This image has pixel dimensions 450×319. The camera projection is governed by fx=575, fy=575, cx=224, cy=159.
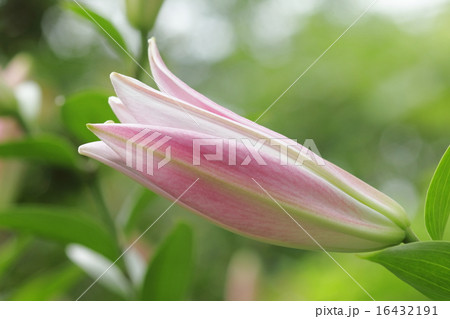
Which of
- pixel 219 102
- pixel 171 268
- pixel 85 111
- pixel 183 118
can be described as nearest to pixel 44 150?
pixel 85 111

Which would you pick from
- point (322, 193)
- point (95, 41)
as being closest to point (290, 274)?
point (322, 193)

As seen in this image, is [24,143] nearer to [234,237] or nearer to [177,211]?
[234,237]

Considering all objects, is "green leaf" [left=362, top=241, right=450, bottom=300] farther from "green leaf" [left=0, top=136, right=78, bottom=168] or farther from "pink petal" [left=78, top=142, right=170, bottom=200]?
"green leaf" [left=0, top=136, right=78, bottom=168]

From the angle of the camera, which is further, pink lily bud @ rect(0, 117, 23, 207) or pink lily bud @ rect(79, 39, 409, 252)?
pink lily bud @ rect(0, 117, 23, 207)

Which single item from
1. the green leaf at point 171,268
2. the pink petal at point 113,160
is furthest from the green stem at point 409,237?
the green leaf at point 171,268

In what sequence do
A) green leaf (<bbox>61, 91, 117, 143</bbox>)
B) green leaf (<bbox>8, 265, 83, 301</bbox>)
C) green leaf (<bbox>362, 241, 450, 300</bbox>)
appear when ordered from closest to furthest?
green leaf (<bbox>362, 241, 450, 300</bbox>), green leaf (<bbox>61, 91, 117, 143</bbox>), green leaf (<bbox>8, 265, 83, 301</bbox>)

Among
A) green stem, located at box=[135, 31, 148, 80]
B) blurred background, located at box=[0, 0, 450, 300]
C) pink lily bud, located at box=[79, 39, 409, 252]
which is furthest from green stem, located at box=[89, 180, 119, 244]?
pink lily bud, located at box=[79, 39, 409, 252]

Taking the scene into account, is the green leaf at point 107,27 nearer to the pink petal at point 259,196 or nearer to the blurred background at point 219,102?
the blurred background at point 219,102
